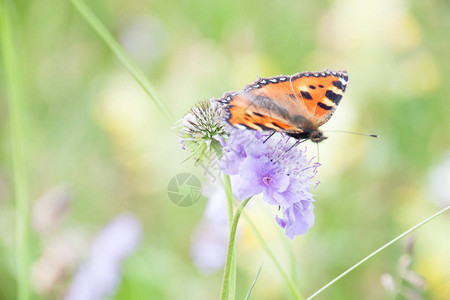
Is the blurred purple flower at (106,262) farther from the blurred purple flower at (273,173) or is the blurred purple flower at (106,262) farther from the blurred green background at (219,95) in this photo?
the blurred purple flower at (273,173)

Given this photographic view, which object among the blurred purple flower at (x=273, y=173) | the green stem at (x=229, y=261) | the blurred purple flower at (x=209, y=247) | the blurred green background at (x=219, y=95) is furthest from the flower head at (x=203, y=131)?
the blurred purple flower at (x=209, y=247)

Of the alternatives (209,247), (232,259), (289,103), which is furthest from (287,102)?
(209,247)

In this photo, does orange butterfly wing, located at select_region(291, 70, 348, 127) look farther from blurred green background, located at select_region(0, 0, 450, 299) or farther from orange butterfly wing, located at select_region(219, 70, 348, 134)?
blurred green background, located at select_region(0, 0, 450, 299)

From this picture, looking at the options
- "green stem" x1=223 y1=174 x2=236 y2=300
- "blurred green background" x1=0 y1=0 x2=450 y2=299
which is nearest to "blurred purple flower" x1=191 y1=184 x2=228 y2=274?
"blurred green background" x1=0 y1=0 x2=450 y2=299

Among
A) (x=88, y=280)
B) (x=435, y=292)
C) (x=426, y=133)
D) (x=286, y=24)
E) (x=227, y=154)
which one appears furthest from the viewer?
(x=286, y=24)

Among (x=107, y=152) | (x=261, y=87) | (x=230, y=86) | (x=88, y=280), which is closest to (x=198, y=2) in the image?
(x=230, y=86)

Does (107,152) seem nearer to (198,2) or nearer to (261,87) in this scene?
(198,2)

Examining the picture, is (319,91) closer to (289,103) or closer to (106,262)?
(289,103)
